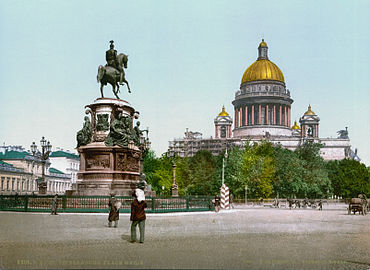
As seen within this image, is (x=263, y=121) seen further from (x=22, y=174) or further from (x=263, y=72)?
(x=22, y=174)

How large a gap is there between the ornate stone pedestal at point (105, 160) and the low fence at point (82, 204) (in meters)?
1.07

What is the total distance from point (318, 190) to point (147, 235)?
67473 mm

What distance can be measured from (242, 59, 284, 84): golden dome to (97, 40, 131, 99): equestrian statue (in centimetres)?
11043

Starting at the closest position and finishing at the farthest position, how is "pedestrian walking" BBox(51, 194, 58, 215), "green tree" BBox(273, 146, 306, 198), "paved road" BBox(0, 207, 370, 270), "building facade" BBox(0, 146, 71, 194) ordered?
"paved road" BBox(0, 207, 370, 270)
"pedestrian walking" BBox(51, 194, 58, 215)
"green tree" BBox(273, 146, 306, 198)
"building facade" BBox(0, 146, 71, 194)

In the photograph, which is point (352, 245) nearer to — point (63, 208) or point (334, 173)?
point (63, 208)

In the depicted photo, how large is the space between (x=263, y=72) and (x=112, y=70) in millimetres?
112831

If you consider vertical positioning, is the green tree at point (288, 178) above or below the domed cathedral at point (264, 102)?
below

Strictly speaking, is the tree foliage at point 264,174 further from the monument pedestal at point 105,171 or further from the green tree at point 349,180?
the monument pedestal at point 105,171

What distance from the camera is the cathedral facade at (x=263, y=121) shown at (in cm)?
13325

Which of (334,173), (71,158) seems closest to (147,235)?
(334,173)

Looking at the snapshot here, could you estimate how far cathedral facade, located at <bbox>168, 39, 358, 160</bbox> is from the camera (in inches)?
5246

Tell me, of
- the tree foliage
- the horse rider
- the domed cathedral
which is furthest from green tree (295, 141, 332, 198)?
the horse rider

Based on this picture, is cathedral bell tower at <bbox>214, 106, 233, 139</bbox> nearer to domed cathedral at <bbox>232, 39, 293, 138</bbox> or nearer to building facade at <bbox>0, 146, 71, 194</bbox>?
domed cathedral at <bbox>232, 39, 293, 138</bbox>

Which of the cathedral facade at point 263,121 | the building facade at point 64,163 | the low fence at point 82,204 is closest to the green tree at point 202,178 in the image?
the cathedral facade at point 263,121
